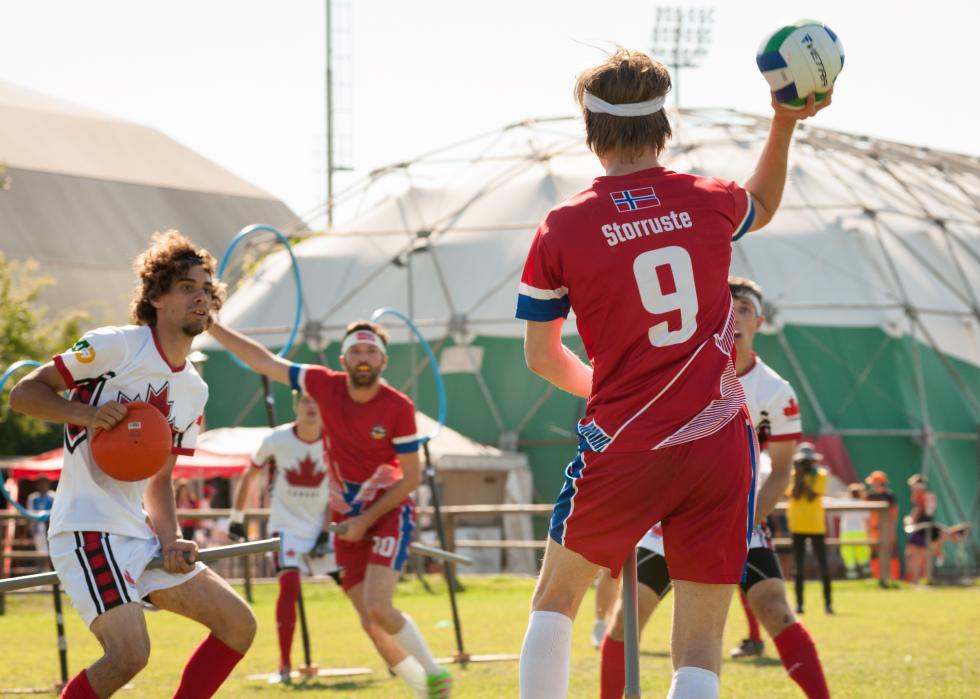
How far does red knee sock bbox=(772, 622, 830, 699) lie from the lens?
6.72 metres

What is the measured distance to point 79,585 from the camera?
572cm

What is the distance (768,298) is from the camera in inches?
1404

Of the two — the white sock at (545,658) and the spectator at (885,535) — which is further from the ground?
the white sock at (545,658)

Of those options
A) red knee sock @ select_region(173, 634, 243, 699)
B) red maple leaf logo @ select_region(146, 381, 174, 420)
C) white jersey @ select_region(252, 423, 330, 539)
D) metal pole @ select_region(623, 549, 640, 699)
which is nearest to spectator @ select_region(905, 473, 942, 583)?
white jersey @ select_region(252, 423, 330, 539)

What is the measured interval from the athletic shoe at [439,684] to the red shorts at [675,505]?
445 cm

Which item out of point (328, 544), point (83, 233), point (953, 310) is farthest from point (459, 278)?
point (328, 544)

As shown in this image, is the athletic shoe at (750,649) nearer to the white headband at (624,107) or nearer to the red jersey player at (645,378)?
the red jersey player at (645,378)

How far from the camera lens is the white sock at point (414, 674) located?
8.74 metres

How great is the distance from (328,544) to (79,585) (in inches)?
232

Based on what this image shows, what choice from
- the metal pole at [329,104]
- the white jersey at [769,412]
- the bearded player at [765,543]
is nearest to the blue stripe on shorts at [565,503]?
the bearded player at [765,543]

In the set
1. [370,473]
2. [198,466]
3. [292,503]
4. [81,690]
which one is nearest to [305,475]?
[292,503]

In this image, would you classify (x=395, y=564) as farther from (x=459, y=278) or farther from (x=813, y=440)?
(x=459, y=278)

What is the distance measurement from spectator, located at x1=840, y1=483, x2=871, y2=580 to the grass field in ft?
12.6

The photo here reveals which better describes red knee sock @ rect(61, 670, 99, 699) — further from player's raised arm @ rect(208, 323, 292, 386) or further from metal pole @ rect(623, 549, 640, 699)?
metal pole @ rect(623, 549, 640, 699)
